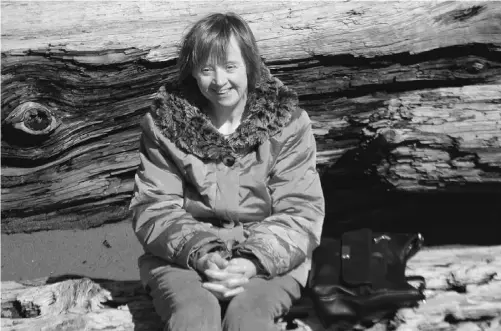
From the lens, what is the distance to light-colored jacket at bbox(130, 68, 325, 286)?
449 cm

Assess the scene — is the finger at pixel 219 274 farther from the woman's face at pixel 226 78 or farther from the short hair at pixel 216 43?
the short hair at pixel 216 43

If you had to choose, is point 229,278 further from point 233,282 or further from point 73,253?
point 73,253

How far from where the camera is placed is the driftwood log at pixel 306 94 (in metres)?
5.34

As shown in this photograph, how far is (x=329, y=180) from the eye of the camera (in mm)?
5930

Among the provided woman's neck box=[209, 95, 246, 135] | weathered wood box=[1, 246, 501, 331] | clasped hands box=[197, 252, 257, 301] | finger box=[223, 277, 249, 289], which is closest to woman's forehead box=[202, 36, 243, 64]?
woman's neck box=[209, 95, 246, 135]

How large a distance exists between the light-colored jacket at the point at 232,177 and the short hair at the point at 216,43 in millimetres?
190

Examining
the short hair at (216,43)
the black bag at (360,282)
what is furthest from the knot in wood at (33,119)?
the black bag at (360,282)

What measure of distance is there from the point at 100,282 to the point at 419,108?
2.15 metres

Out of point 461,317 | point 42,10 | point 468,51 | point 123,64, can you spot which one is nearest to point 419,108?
point 468,51

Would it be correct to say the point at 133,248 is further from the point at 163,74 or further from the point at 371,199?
the point at 371,199

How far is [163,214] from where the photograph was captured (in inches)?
176

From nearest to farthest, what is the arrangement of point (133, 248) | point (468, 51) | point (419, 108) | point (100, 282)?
point (100, 282), point (419, 108), point (468, 51), point (133, 248)

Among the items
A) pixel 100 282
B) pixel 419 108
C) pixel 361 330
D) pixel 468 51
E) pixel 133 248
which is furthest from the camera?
pixel 133 248

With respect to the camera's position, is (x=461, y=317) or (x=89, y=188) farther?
(x=89, y=188)
